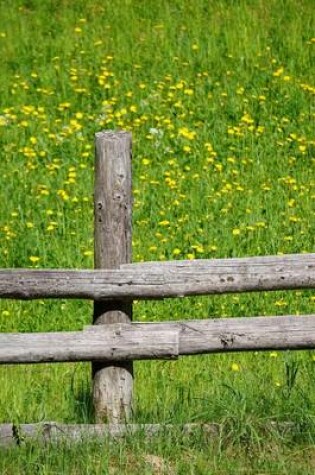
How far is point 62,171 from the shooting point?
10398 mm

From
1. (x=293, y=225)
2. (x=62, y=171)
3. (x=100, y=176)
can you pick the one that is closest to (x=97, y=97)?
(x=62, y=171)

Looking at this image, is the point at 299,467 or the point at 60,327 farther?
the point at 60,327

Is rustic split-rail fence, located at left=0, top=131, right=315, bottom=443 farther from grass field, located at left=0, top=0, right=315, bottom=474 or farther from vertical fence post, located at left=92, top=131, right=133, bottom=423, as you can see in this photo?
grass field, located at left=0, top=0, right=315, bottom=474

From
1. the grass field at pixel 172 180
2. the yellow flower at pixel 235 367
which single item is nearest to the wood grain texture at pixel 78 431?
the grass field at pixel 172 180

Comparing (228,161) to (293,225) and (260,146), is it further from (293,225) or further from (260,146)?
(293,225)

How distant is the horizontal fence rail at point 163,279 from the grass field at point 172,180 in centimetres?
45

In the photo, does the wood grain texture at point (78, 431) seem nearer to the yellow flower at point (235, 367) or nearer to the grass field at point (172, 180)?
the grass field at point (172, 180)

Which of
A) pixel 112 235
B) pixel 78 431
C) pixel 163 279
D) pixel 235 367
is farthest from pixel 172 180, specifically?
pixel 78 431

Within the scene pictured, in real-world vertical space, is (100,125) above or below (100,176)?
below

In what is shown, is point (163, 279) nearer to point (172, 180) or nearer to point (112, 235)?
A: point (112, 235)

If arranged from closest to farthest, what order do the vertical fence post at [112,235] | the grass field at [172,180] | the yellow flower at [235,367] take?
the grass field at [172,180] → the vertical fence post at [112,235] → the yellow flower at [235,367]

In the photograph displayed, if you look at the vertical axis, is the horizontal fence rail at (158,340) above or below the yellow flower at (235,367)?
above

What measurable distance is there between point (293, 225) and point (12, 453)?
13.1 feet

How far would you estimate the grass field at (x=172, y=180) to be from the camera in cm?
611
